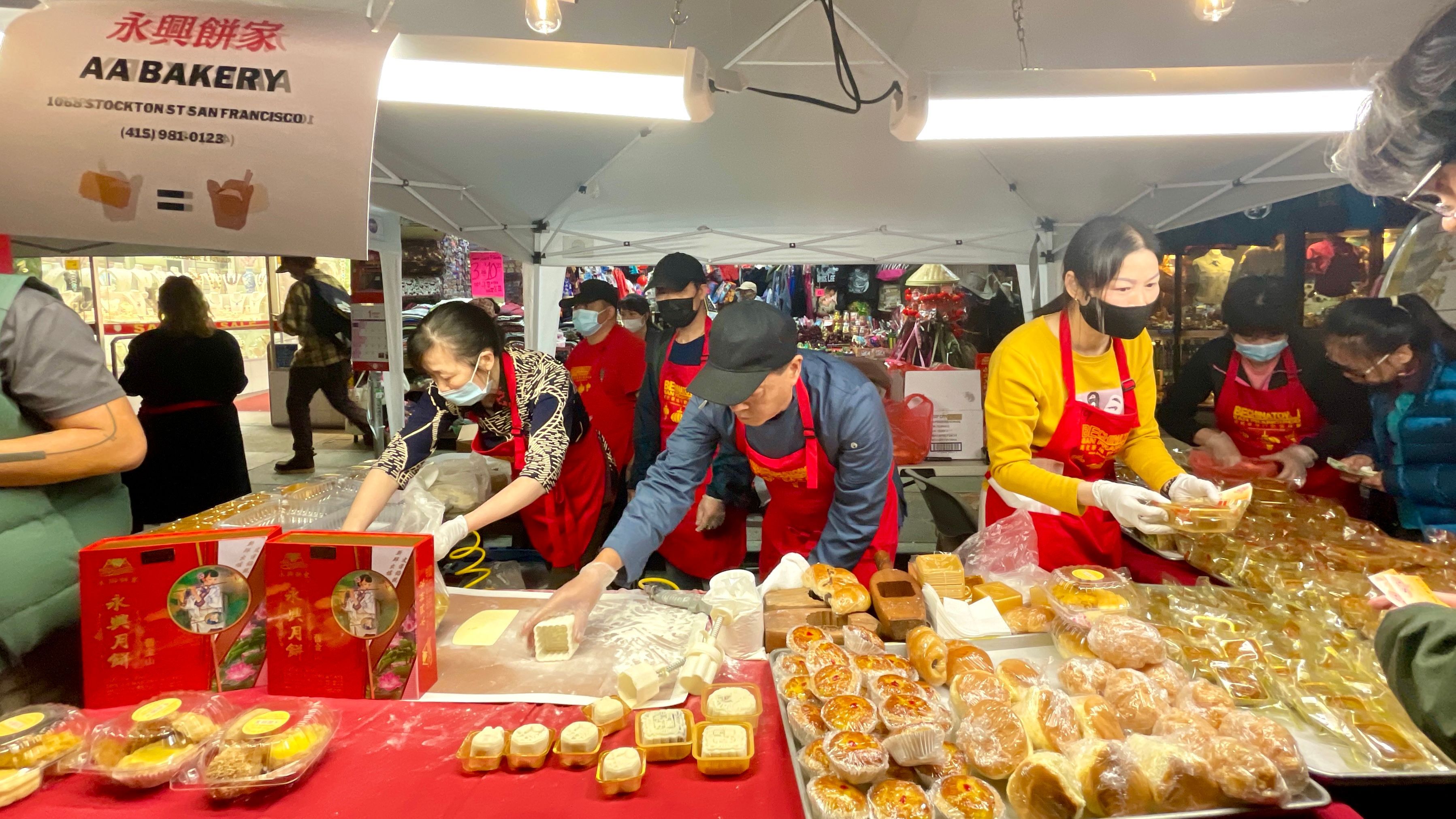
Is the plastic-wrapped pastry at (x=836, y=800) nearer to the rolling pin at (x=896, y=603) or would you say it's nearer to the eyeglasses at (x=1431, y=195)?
the rolling pin at (x=896, y=603)

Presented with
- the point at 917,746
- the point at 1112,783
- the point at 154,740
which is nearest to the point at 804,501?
the point at 917,746

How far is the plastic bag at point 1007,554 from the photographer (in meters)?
1.93

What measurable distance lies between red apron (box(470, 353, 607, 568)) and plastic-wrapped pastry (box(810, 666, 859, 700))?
170cm

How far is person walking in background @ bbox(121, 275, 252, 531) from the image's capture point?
12.5 feet

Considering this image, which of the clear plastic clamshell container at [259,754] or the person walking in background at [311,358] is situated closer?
the clear plastic clamshell container at [259,754]

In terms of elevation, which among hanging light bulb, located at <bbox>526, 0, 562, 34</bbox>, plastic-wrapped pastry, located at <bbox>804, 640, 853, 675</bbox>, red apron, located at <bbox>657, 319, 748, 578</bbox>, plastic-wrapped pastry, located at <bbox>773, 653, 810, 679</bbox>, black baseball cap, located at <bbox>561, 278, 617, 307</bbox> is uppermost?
hanging light bulb, located at <bbox>526, 0, 562, 34</bbox>

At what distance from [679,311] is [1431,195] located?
264 cm

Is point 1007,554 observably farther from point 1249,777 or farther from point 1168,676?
point 1249,777

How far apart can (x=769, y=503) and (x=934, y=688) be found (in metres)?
1.26

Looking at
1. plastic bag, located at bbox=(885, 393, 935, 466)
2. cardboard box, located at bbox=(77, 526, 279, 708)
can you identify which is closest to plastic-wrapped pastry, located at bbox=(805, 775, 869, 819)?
cardboard box, located at bbox=(77, 526, 279, 708)

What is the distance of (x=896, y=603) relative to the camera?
1648 millimetres

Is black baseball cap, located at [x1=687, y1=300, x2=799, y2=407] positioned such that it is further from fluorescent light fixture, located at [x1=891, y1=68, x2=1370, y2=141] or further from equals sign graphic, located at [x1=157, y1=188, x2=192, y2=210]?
equals sign graphic, located at [x1=157, y1=188, x2=192, y2=210]

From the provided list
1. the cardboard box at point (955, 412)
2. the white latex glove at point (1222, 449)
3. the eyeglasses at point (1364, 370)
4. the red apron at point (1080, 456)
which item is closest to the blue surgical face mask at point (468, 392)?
the red apron at point (1080, 456)

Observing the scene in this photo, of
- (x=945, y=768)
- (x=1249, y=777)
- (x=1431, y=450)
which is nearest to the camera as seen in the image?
(x=1249, y=777)
